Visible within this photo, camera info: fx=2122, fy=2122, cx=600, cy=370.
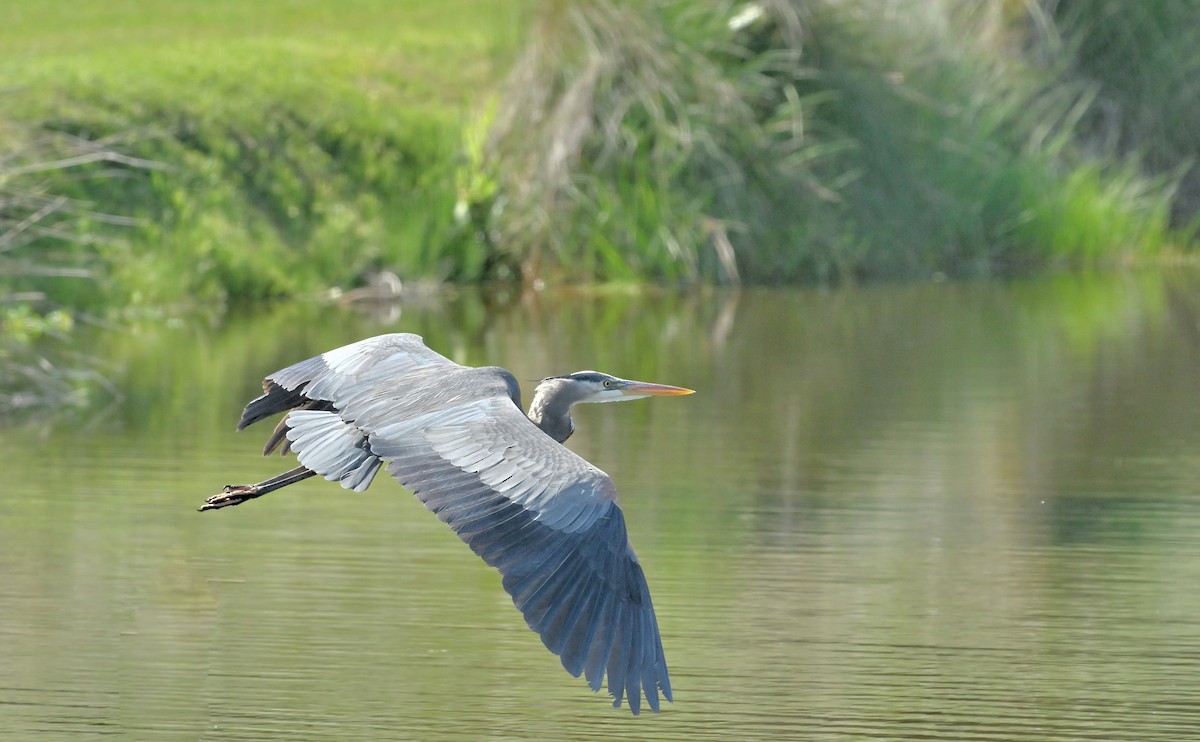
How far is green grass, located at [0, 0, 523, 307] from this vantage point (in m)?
18.5

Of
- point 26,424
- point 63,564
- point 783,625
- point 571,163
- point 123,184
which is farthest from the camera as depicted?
point 571,163

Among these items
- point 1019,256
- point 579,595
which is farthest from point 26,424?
point 1019,256

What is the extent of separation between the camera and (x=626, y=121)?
20.3 m

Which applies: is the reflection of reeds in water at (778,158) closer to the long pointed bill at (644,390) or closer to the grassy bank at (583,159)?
the grassy bank at (583,159)

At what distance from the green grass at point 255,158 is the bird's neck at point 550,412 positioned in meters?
10.1

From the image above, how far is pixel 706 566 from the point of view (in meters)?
8.38

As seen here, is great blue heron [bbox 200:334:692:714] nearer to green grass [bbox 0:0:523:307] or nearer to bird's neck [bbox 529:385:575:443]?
bird's neck [bbox 529:385:575:443]

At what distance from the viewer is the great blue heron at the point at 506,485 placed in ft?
17.2

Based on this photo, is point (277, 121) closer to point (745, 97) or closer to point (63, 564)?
point (745, 97)

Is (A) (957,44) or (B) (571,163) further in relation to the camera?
(A) (957,44)

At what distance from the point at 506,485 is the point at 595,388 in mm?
1442

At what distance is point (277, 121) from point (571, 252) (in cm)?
310

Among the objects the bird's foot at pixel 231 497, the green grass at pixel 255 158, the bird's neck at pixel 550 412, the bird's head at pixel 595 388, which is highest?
the bird's head at pixel 595 388

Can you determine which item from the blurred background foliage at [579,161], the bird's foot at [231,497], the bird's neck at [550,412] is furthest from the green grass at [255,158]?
the bird's neck at [550,412]
